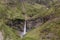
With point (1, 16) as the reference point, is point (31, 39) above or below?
below

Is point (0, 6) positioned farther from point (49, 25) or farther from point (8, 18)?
point (49, 25)

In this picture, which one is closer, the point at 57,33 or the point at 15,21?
the point at 57,33

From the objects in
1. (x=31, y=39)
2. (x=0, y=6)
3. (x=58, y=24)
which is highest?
(x=0, y=6)

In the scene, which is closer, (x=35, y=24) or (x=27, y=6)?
(x=35, y=24)

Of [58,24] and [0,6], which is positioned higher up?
[0,6]

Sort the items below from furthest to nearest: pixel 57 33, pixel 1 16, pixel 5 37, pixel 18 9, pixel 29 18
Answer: pixel 18 9 → pixel 29 18 → pixel 1 16 → pixel 5 37 → pixel 57 33

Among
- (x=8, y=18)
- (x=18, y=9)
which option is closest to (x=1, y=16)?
(x=8, y=18)

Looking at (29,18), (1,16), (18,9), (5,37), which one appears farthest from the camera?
(18,9)

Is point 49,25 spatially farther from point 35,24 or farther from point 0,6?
point 0,6

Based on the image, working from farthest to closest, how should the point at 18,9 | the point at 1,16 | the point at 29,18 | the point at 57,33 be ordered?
the point at 18,9
the point at 29,18
the point at 1,16
the point at 57,33

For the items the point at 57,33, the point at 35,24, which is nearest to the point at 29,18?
the point at 35,24
